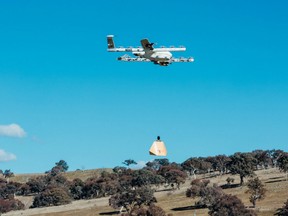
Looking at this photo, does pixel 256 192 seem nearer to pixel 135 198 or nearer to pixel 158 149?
pixel 135 198

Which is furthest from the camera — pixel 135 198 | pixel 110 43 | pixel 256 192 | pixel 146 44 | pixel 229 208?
pixel 135 198

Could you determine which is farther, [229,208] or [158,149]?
[229,208]

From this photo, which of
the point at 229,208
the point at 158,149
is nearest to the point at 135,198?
the point at 229,208

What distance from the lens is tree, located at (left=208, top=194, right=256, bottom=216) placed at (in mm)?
148938

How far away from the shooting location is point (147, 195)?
196 meters

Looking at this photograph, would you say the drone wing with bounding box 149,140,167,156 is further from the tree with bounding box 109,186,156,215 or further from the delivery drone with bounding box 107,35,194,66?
the tree with bounding box 109,186,156,215

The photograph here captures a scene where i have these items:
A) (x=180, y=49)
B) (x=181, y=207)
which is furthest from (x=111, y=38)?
(x=181, y=207)

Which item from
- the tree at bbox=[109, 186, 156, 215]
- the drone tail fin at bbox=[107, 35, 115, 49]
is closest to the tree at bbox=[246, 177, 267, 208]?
the tree at bbox=[109, 186, 156, 215]

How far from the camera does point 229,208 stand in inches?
6014

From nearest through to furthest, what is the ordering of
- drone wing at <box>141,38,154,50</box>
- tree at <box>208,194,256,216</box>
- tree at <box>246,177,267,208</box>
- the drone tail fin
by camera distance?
drone wing at <box>141,38,154,50</box> < the drone tail fin < tree at <box>208,194,256,216</box> < tree at <box>246,177,267,208</box>

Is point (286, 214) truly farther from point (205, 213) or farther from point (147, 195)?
point (147, 195)

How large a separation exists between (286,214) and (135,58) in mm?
87774

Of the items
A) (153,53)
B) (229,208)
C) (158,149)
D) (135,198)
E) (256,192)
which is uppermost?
(153,53)

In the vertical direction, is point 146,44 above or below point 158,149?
above
